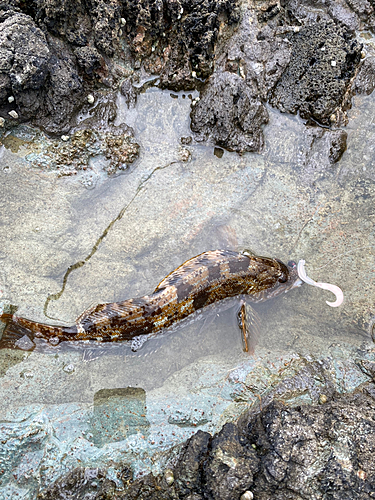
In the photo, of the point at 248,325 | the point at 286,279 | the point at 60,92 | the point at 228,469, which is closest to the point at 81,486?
the point at 228,469

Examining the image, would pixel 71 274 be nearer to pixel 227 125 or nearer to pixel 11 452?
pixel 11 452

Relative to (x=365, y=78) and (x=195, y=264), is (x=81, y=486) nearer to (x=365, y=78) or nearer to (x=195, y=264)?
(x=195, y=264)

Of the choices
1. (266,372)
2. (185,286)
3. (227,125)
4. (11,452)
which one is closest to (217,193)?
(227,125)

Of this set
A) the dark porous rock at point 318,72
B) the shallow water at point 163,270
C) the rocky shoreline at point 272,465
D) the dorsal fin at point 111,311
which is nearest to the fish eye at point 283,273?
the shallow water at point 163,270

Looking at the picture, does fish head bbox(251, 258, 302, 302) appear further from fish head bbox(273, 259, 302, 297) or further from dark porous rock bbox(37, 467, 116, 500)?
dark porous rock bbox(37, 467, 116, 500)

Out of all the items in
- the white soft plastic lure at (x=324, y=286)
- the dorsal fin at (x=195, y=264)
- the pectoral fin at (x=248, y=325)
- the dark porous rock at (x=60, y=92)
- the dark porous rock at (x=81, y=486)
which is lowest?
the dark porous rock at (x=81, y=486)

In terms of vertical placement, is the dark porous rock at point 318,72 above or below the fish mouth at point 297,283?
above

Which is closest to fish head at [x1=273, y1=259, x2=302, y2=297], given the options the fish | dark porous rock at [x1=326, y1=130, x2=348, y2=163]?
the fish

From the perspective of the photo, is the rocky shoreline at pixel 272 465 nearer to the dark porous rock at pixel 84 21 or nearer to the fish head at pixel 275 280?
the fish head at pixel 275 280
